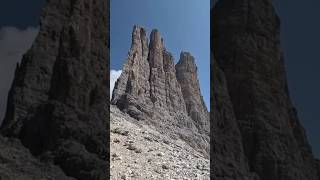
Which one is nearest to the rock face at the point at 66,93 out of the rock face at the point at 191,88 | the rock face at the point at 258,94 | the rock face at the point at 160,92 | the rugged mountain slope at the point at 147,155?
the rock face at the point at 258,94

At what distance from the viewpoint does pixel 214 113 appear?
6022 centimetres

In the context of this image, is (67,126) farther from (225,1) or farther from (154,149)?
(154,149)

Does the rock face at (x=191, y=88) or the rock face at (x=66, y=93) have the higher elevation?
the rock face at (x=191, y=88)

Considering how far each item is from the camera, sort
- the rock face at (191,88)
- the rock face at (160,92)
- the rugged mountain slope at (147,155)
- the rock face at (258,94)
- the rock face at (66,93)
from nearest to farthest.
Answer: the rock face at (66,93) → the rock face at (258,94) → the rugged mountain slope at (147,155) → the rock face at (160,92) → the rock face at (191,88)

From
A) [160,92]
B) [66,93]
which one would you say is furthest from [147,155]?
[160,92]

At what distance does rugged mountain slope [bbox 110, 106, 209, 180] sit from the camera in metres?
68.5

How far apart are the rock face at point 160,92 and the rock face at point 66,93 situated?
33864mm

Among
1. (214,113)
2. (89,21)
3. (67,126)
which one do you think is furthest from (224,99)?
(67,126)

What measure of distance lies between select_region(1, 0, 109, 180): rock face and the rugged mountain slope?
10.3 meters

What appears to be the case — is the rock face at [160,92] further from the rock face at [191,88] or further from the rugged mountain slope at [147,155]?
the rugged mountain slope at [147,155]

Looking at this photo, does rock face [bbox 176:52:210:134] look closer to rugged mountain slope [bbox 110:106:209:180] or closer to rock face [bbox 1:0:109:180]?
rugged mountain slope [bbox 110:106:209:180]

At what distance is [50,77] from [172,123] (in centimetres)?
4714

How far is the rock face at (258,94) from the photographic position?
195ft

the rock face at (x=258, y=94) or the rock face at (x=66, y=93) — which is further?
the rock face at (x=258, y=94)
